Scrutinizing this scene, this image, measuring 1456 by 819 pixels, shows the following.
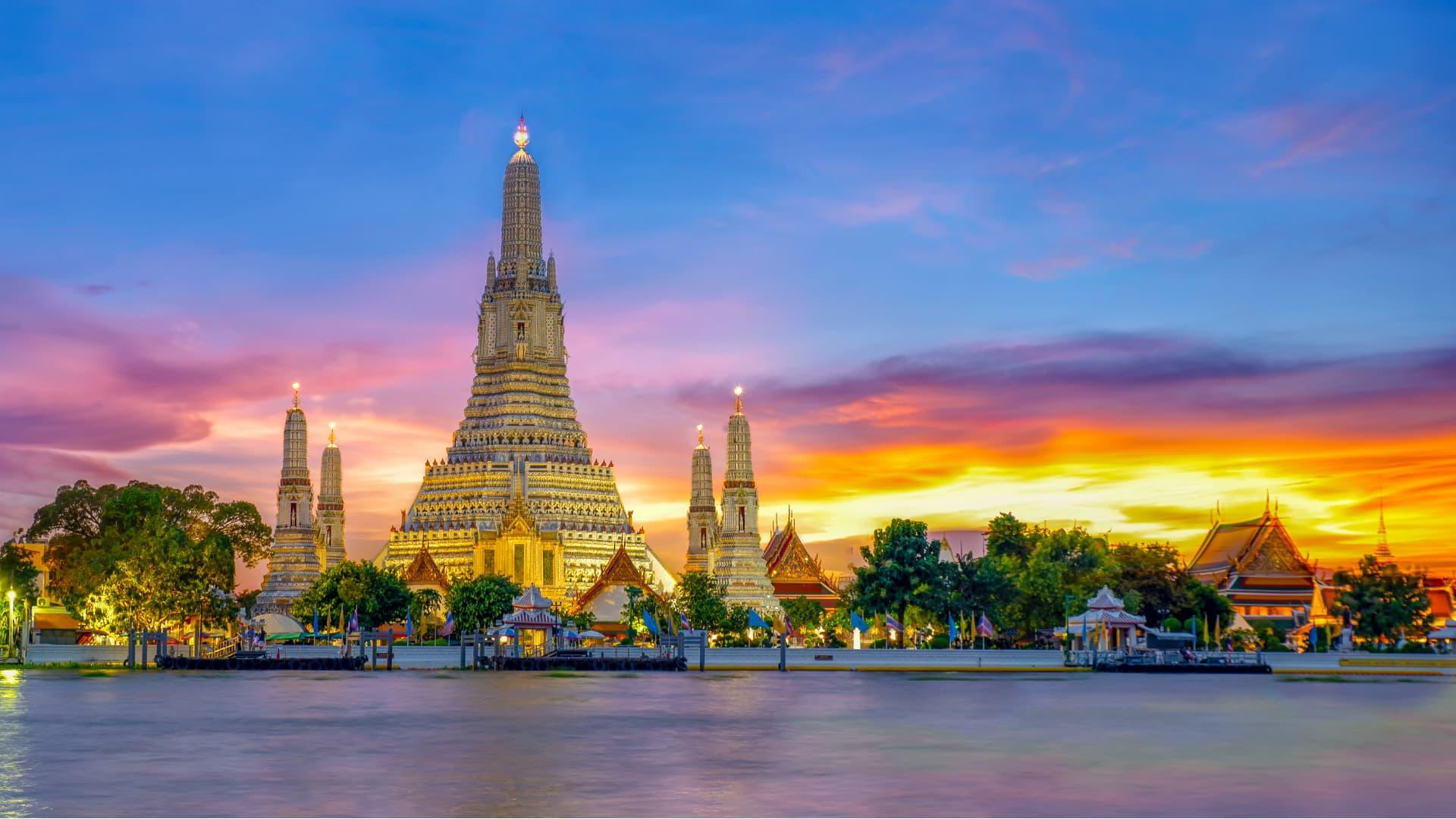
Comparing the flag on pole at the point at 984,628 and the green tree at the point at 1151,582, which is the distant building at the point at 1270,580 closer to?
the green tree at the point at 1151,582

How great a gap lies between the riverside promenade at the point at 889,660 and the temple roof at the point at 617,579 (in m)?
16.4

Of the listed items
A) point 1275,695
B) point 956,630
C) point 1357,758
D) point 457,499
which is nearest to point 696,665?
point 956,630

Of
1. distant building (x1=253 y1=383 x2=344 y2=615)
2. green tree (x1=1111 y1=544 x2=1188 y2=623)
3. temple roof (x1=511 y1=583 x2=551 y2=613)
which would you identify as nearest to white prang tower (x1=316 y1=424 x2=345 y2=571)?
distant building (x1=253 y1=383 x2=344 y2=615)

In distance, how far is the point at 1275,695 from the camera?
5862 cm

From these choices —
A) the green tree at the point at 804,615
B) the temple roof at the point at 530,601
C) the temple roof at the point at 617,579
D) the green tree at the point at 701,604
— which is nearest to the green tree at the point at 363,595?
the temple roof at the point at 617,579

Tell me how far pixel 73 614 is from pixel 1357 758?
78803mm

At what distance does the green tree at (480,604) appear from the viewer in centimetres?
8938

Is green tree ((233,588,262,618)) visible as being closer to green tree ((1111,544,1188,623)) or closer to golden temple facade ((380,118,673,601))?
golden temple facade ((380,118,673,601))

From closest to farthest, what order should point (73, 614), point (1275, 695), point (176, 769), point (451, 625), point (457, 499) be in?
point (176, 769), point (1275, 695), point (451, 625), point (73, 614), point (457, 499)

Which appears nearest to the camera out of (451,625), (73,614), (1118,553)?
(1118,553)

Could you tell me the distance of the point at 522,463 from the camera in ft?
370

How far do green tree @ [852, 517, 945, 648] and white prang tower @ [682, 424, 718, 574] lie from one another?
39374mm

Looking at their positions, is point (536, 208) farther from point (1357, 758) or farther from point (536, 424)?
point (1357, 758)

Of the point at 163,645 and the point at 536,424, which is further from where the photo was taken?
the point at 536,424
